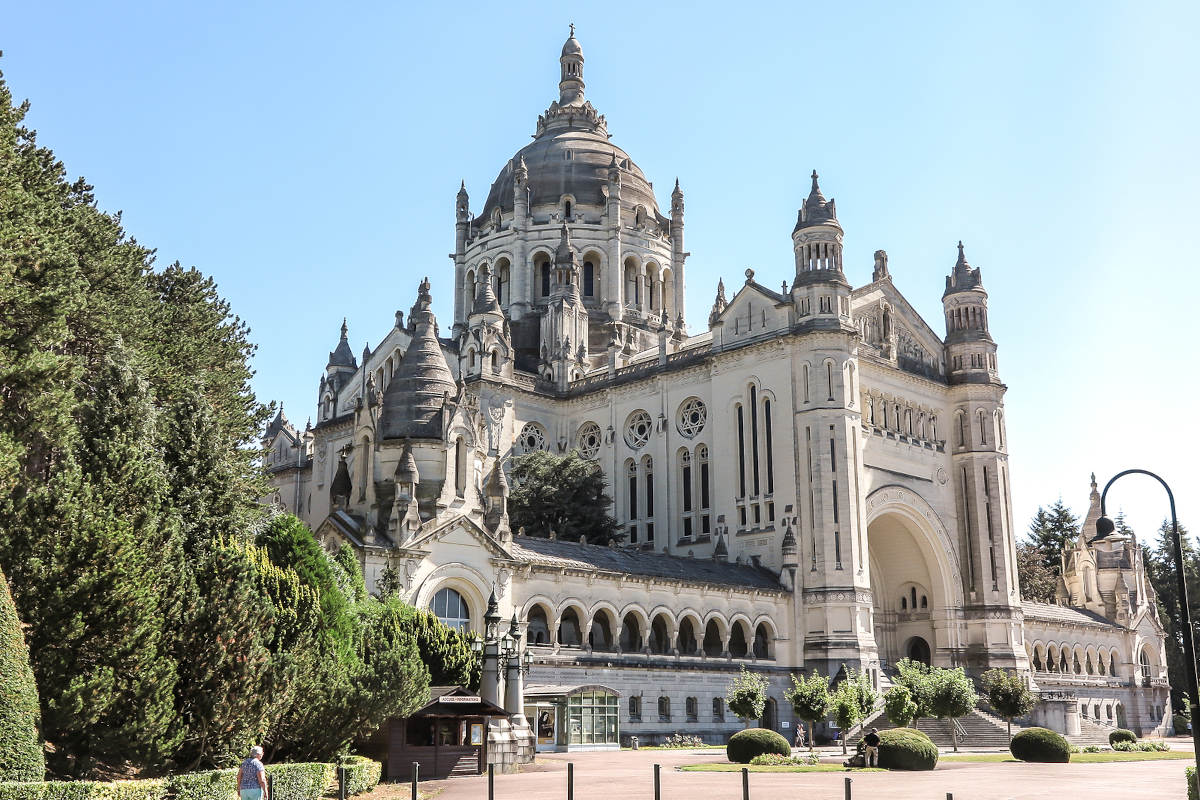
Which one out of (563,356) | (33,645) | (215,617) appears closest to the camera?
(33,645)

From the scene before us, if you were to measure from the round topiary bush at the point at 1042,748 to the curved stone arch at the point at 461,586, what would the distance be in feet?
68.8

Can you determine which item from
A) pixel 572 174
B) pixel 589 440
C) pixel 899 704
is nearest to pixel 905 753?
pixel 899 704

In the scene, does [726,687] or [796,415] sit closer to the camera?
[726,687]

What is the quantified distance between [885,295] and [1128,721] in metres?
39.7

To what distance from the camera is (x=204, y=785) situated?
22.6 m

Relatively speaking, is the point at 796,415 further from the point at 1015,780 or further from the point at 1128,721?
the point at 1128,721

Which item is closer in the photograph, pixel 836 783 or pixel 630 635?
pixel 836 783

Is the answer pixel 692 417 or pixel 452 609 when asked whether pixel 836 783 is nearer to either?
pixel 452 609

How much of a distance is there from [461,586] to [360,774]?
20047 millimetres

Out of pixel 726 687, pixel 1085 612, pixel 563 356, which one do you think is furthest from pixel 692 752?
pixel 1085 612

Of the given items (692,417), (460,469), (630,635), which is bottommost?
(630,635)

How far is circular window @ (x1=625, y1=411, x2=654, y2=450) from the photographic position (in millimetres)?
73375

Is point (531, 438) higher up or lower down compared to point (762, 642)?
higher up

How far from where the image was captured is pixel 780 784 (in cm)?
3152
